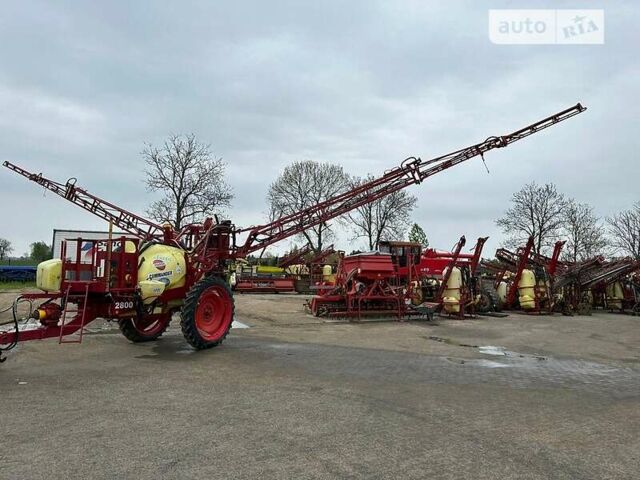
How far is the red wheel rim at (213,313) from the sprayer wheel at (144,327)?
1.05 m

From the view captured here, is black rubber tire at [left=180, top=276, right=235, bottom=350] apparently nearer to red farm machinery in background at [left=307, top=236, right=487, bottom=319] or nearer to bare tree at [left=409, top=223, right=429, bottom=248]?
red farm machinery in background at [left=307, top=236, right=487, bottom=319]

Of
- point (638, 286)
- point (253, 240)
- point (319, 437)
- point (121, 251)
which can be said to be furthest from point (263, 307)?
point (638, 286)

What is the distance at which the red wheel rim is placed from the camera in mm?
10297

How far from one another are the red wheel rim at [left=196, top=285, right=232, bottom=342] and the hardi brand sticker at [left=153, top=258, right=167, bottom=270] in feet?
3.11

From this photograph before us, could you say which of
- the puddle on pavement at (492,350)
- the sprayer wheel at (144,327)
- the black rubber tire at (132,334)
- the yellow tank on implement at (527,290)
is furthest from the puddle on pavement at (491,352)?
the yellow tank on implement at (527,290)

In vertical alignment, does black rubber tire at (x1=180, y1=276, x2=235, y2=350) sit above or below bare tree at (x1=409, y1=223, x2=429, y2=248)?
below

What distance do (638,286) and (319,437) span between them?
26.0 meters

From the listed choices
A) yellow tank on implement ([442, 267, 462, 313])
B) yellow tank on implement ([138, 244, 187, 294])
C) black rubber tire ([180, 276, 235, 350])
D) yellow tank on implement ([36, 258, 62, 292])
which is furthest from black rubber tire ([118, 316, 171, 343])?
yellow tank on implement ([442, 267, 462, 313])

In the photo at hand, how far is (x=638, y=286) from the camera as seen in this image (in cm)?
2555

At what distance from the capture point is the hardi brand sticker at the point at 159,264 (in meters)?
9.76

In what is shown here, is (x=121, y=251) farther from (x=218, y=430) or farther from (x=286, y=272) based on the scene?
(x=286, y=272)

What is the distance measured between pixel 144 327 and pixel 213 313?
1.80m

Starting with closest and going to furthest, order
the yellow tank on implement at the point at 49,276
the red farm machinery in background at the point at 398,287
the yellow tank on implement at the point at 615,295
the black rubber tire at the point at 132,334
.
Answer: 1. the yellow tank on implement at the point at 49,276
2. the black rubber tire at the point at 132,334
3. the red farm machinery in background at the point at 398,287
4. the yellow tank on implement at the point at 615,295

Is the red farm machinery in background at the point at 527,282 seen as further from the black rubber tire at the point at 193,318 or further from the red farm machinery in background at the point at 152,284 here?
the black rubber tire at the point at 193,318
